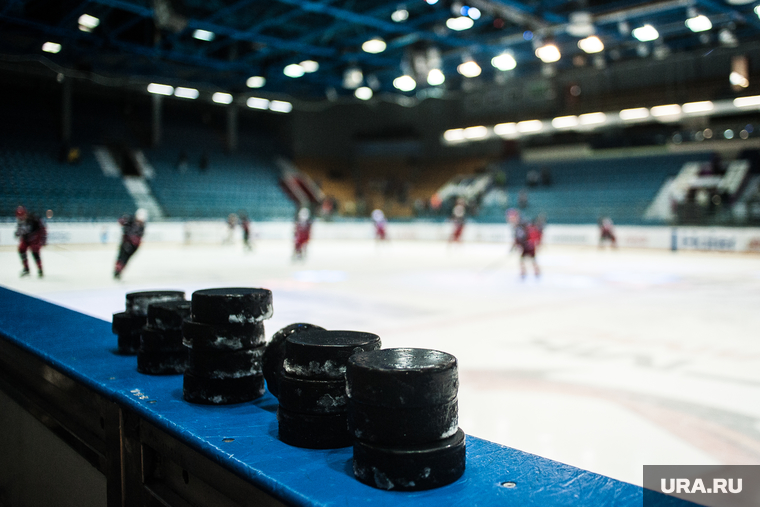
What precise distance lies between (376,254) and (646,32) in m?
13.2

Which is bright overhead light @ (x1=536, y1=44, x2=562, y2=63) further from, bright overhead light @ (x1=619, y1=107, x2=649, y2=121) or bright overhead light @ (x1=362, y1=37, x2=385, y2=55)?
bright overhead light @ (x1=619, y1=107, x2=649, y2=121)

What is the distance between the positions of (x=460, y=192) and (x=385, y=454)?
35969 mm

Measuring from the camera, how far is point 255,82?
31.8 metres

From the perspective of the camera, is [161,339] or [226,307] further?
[161,339]

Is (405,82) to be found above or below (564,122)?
above

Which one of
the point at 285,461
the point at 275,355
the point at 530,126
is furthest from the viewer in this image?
the point at 530,126

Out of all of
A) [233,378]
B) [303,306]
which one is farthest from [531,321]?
[233,378]

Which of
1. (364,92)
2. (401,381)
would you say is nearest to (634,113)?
(364,92)

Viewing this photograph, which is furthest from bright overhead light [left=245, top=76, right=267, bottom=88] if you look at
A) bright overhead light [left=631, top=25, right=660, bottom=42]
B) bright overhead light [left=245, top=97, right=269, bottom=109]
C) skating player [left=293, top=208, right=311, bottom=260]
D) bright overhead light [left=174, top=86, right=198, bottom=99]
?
bright overhead light [left=631, top=25, right=660, bottom=42]

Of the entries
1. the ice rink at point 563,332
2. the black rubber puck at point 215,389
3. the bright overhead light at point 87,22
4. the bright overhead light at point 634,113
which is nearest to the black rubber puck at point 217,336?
the black rubber puck at point 215,389

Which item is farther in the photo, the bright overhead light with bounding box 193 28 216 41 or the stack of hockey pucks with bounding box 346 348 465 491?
the bright overhead light with bounding box 193 28 216 41

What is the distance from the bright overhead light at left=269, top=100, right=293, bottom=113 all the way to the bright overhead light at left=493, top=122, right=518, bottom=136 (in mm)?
13801

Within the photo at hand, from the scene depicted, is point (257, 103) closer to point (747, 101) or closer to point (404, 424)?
point (747, 101)

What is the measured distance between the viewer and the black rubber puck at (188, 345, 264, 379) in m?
2.40
